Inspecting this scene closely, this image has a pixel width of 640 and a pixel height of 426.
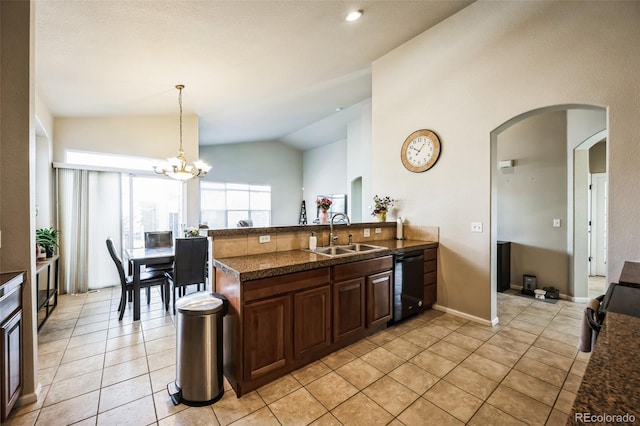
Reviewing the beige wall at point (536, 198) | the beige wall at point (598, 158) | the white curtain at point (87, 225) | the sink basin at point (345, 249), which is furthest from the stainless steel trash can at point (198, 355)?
the beige wall at point (598, 158)

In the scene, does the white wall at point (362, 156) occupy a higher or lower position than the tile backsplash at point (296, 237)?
higher

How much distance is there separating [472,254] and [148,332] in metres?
3.75

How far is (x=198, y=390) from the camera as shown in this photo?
1.85 metres

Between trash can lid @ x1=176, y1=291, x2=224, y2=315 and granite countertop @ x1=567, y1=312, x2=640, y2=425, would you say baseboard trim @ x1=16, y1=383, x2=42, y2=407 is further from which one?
granite countertop @ x1=567, y1=312, x2=640, y2=425

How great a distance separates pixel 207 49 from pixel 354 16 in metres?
1.65

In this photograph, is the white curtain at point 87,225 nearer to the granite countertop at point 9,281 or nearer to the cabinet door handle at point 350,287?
the granite countertop at point 9,281

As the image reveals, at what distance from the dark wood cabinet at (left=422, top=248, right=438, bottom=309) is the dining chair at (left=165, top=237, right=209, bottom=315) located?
281cm

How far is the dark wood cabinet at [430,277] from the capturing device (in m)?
3.38

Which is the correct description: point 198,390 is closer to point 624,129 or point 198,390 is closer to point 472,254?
point 472,254

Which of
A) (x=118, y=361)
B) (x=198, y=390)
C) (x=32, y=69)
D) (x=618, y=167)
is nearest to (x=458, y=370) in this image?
(x=198, y=390)

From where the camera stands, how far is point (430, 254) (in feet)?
11.2

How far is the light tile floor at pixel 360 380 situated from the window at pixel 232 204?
5.48 m

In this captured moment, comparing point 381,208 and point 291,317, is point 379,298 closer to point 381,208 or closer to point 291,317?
point 291,317

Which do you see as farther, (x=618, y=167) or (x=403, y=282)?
(x=403, y=282)
